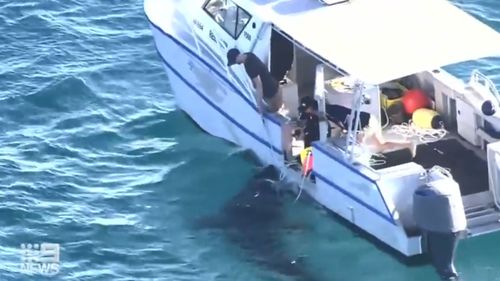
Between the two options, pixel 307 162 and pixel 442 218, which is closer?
pixel 442 218

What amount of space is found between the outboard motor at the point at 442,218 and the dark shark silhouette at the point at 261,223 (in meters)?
1.68

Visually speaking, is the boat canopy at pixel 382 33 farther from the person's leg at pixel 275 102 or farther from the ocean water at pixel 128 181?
the ocean water at pixel 128 181

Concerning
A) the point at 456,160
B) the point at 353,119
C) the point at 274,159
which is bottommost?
the point at 274,159

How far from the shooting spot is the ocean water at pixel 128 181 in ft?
68.7

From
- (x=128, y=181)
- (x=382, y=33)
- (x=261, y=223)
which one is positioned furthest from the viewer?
(x=128, y=181)

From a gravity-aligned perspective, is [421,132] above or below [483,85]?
below

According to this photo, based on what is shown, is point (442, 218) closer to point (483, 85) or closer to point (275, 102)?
point (483, 85)

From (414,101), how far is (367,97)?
0.84m

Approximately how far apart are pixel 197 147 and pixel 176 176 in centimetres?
96

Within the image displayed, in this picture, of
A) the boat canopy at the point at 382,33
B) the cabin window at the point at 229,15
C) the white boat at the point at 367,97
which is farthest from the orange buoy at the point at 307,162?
the cabin window at the point at 229,15

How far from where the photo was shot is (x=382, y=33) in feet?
69.8

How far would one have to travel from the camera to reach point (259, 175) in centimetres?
2283

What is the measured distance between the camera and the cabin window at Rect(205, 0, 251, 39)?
23.0 metres

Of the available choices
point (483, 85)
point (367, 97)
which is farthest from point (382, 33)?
point (483, 85)
